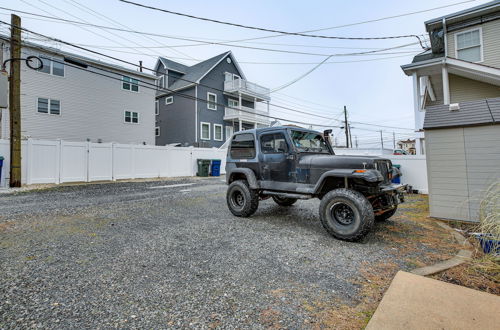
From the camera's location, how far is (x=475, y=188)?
4.70 m

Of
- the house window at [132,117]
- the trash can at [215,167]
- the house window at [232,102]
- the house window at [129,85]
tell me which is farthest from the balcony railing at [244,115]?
the house window at [129,85]

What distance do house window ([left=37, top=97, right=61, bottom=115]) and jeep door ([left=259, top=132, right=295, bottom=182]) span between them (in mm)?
17016

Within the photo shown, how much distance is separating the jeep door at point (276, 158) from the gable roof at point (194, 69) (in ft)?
60.3

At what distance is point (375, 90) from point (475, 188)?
22979mm

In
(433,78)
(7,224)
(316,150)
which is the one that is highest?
(433,78)

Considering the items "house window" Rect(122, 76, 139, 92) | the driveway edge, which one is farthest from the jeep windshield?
"house window" Rect(122, 76, 139, 92)

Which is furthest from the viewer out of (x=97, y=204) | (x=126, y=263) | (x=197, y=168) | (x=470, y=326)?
(x=197, y=168)

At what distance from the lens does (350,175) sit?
3.85m

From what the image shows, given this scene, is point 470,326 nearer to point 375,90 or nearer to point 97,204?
point 97,204

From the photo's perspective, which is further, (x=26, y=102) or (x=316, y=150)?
(x=26, y=102)

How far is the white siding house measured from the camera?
1466 centimetres

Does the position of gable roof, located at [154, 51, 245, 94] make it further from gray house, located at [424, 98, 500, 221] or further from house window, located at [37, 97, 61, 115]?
gray house, located at [424, 98, 500, 221]

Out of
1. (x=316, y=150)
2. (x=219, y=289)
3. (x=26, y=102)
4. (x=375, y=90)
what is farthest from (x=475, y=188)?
(x=375, y=90)

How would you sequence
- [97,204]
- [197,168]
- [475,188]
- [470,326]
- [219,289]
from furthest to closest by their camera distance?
[197,168] → [97,204] → [475,188] → [219,289] → [470,326]
